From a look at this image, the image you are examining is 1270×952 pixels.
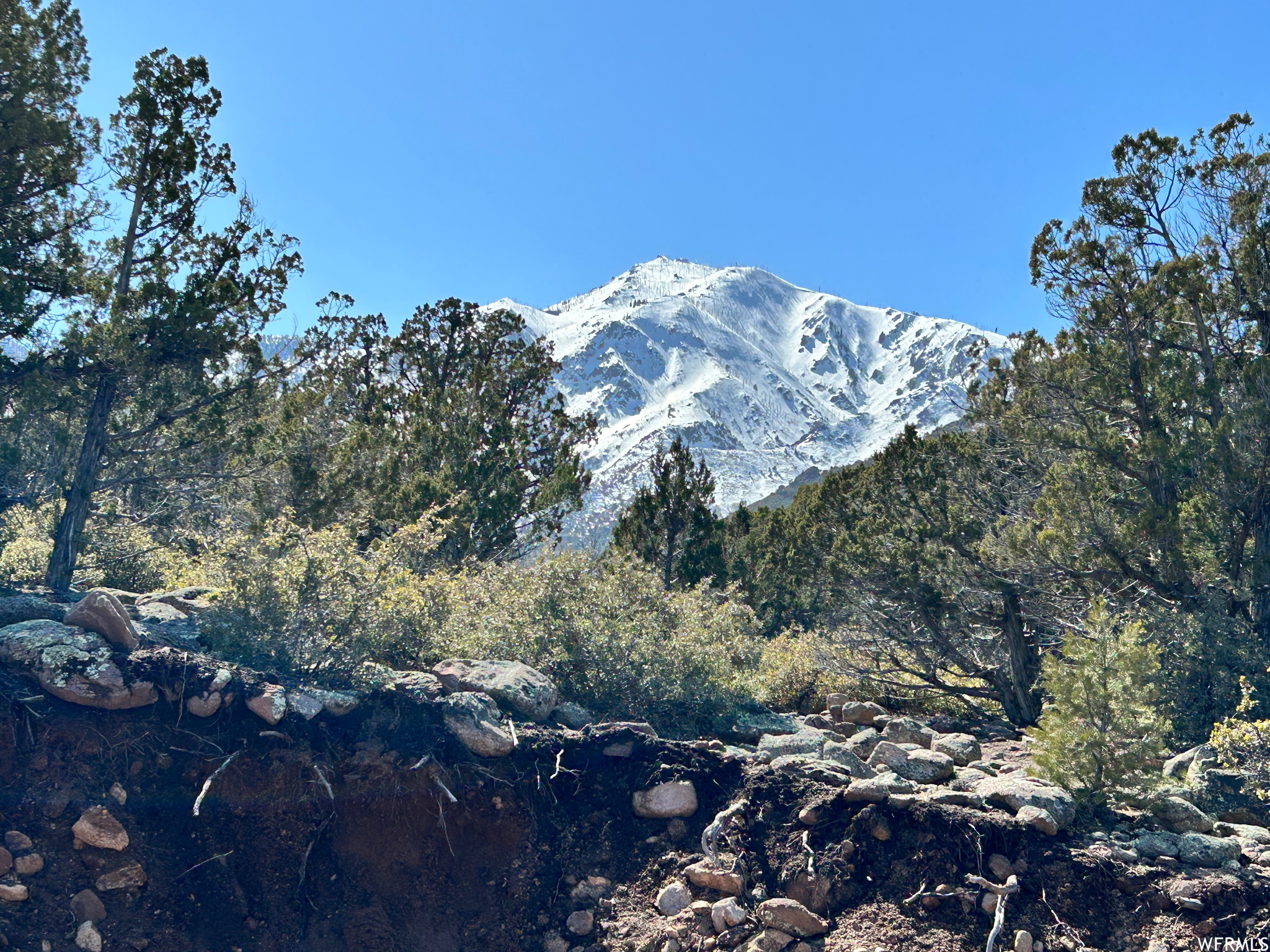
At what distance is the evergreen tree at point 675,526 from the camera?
20.3 m

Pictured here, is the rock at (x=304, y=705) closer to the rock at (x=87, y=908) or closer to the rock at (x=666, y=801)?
the rock at (x=87, y=908)

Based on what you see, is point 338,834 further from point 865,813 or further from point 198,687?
point 865,813

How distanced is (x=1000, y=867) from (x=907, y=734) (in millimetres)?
3992

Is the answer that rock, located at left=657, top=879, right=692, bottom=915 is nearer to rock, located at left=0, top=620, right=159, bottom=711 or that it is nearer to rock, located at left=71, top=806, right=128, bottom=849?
rock, located at left=71, top=806, right=128, bottom=849

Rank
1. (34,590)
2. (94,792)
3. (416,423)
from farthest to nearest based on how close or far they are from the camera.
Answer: (416,423)
(34,590)
(94,792)

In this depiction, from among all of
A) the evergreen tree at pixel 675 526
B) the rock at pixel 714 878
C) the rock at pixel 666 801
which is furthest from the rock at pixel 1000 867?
the evergreen tree at pixel 675 526

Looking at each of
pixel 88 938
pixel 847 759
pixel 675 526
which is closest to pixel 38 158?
pixel 88 938

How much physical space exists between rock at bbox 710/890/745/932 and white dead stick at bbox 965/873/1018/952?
147 centimetres

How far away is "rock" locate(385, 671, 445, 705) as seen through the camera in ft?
21.2

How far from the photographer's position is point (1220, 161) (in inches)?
446

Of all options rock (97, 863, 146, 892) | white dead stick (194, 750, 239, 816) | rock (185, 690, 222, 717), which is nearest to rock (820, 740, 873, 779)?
white dead stick (194, 750, 239, 816)

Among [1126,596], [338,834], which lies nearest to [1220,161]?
[1126,596]

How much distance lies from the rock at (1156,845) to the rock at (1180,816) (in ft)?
1.19

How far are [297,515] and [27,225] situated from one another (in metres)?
5.56
